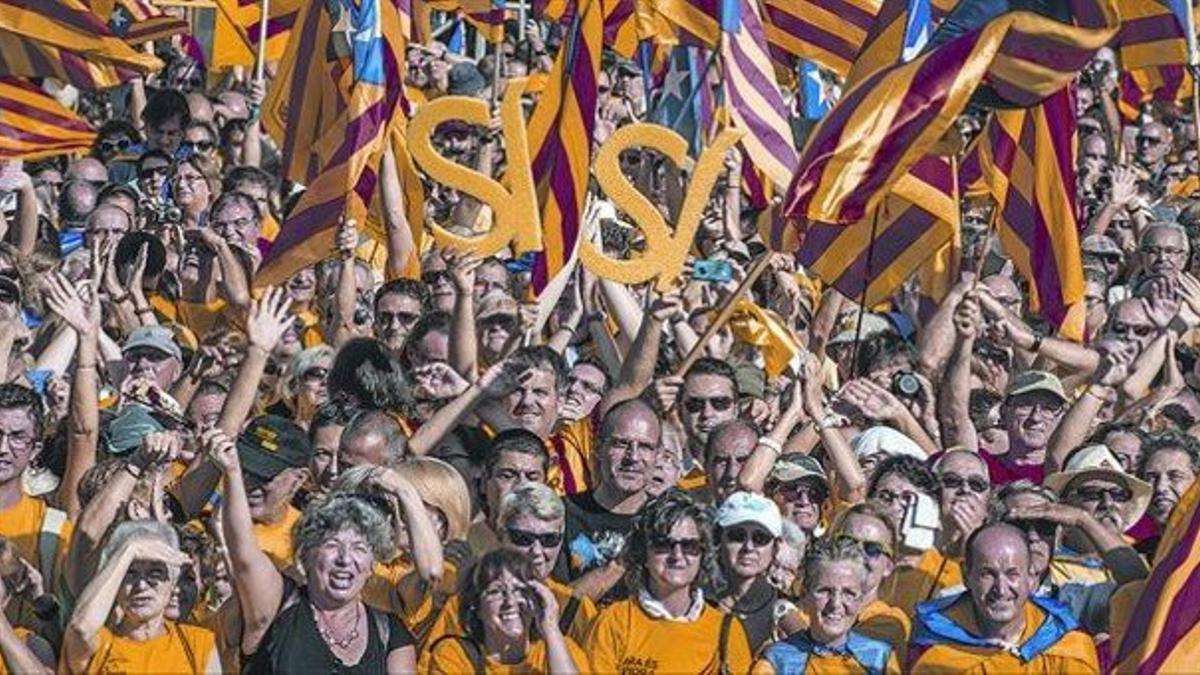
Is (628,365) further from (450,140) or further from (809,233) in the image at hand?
(450,140)

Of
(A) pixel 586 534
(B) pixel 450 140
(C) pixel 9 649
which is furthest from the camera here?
(B) pixel 450 140

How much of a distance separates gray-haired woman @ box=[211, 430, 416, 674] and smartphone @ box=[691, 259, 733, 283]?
368cm

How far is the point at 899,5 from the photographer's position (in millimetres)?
14523

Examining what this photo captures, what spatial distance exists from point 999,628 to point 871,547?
24.4 inches

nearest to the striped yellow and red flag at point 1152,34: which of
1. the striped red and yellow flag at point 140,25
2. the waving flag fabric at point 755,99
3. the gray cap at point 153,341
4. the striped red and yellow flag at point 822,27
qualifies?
the striped red and yellow flag at point 822,27

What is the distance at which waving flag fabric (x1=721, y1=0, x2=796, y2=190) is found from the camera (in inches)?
622

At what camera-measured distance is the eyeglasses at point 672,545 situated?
37.5 ft

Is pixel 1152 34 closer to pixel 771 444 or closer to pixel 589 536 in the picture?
pixel 771 444

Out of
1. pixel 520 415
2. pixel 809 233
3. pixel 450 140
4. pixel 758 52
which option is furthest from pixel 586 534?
pixel 450 140

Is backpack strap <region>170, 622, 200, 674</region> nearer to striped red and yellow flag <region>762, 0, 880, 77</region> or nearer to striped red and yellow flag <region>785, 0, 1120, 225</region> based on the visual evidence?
striped red and yellow flag <region>785, 0, 1120, 225</region>

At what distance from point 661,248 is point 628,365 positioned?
532 millimetres

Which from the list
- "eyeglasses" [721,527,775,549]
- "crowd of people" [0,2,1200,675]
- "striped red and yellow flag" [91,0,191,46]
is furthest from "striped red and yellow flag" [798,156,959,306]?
"striped red and yellow flag" [91,0,191,46]

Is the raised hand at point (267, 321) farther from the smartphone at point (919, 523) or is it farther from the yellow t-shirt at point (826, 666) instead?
the yellow t-shirt at point (826, 666)

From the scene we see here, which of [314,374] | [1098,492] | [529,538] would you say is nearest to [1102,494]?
[1098,492]
